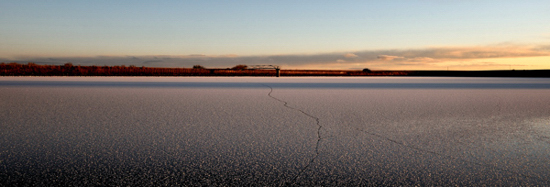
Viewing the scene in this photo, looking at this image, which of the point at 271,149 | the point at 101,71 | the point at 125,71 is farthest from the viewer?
the point at 125,71

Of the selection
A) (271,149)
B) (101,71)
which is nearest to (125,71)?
(101,71)

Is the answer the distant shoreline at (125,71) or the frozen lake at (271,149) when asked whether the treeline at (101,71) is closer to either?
the distant shoreline at (125,71)

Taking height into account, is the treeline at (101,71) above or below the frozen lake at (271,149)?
above

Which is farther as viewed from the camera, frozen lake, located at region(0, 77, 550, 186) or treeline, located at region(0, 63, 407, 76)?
treeline, located at region(0, 63, 407, 76)

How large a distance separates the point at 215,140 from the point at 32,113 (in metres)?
3.18

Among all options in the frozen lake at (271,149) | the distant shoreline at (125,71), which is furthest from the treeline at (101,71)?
the frozen lake at (271,149)

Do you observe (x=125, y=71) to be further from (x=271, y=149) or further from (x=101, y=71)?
(x=271, y=149)

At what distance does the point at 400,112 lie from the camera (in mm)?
5402

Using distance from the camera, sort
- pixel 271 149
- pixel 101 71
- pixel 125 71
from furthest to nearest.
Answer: pixel 125 71 → pixel 101 71 → pixel 271 149

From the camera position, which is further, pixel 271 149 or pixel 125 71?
pixel 125 71

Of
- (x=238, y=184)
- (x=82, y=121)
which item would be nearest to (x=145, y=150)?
(x=238, y=184)

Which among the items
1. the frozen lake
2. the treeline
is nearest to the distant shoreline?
the treeline

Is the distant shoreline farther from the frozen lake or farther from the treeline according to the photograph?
the frozen lake

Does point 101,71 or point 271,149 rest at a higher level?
point 101,71
